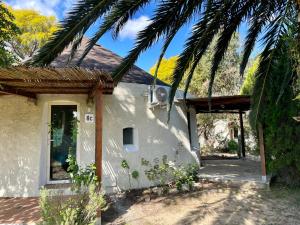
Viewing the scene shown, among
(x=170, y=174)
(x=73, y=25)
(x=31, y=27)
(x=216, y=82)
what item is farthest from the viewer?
(x=216, y=82)

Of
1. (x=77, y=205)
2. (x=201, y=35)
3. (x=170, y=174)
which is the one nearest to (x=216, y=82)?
(x=170, y=174)

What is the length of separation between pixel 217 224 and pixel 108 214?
3.13 metres

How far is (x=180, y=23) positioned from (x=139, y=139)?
235 inches

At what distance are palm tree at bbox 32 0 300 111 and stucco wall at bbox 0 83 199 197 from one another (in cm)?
421

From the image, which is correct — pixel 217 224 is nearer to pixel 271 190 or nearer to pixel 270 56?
pixel 271 190

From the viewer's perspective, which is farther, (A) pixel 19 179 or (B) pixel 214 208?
(A) pixel 19 179

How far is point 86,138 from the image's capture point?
10.4m

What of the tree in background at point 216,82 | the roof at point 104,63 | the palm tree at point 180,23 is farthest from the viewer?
the tree in background at point 216,82

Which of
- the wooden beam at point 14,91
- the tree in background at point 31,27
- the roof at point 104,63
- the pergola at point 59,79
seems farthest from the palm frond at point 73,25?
the tree in background at point 31,27

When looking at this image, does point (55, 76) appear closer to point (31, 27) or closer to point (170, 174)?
point (170, 174)

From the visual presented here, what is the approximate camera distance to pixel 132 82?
11.8 m

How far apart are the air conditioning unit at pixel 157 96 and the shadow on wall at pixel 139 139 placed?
0.32 m

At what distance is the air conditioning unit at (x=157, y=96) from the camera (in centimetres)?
1147

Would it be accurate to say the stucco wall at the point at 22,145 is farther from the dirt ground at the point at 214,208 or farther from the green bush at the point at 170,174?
the green bush at the point at 170,174
